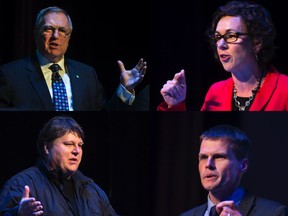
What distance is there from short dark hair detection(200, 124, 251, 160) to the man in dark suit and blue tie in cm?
49

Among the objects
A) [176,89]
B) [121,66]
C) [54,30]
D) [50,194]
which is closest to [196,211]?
[176,89]

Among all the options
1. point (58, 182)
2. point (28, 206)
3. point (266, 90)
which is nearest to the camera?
point (28, 206)

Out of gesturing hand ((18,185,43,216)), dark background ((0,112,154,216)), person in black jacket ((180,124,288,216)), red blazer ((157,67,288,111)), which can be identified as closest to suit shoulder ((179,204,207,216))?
person in black jacket ((180,124,288,216))

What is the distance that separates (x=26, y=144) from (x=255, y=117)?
135cm

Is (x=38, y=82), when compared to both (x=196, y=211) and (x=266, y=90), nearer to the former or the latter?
(x=196, y=211)

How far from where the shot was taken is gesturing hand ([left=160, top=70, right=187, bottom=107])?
158 inches

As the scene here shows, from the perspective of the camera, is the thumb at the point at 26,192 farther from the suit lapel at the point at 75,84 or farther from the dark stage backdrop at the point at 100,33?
the dark stage backdrop at the point at 100,33

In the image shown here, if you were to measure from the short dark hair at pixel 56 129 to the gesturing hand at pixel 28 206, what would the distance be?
0.38 meters

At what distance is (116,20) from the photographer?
420cm

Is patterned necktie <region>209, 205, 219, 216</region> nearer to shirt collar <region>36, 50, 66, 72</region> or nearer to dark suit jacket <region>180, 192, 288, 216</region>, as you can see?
dark suit jacket <region>180, 192, 288, 216</region>

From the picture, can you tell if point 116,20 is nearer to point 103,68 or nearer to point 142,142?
point 103,68

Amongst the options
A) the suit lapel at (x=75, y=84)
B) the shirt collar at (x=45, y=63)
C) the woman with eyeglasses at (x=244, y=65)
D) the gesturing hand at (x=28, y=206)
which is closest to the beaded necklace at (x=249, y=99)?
the woman with eyeglasses at (x=244, y=65)

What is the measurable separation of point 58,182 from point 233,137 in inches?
41.3

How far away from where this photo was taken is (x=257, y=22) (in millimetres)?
3938
